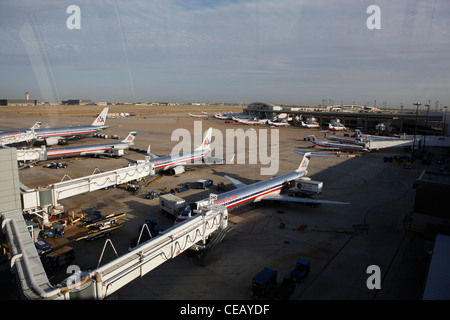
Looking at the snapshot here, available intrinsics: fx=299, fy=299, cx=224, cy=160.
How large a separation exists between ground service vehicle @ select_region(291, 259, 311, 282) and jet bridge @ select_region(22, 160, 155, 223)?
20.3m

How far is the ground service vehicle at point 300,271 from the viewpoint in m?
20.1

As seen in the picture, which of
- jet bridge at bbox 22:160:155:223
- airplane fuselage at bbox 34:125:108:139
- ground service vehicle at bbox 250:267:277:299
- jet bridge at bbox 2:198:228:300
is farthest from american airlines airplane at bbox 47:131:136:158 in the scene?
ground service vehicle at bbox 250:267:277:299

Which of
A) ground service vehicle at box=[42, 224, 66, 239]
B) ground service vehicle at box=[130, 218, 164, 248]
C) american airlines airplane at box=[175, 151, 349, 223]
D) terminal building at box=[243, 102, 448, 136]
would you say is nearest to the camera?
ground service vehicle at box=[130, 218, 164, 248]

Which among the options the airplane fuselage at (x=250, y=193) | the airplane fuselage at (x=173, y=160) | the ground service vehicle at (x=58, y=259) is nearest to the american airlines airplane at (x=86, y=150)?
the airplane fuselage at (x=173, y=160)

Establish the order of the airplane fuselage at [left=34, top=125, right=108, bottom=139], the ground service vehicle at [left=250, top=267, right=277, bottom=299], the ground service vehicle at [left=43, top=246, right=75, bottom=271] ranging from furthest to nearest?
1. the airplane fuselage at [left=34, top=125, right=108, bottom=139]
2. the ground service vehicle at [left=43, top=246, right=75, bottom=271]
3. the ground service vehicle at [left=250, top=267, right=277, bottom=299]

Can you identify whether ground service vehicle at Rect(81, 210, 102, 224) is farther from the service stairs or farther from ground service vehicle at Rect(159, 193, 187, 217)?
the service stairs

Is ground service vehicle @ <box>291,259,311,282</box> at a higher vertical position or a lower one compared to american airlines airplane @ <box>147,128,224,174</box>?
lower

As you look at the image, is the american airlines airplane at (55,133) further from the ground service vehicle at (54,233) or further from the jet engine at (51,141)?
the ground service vehicle at (54,233)

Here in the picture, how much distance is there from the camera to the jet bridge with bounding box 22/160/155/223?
2440cm

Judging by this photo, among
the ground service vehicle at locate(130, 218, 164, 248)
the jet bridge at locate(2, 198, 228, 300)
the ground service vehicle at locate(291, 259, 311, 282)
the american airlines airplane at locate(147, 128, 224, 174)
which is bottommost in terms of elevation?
the ground service vehicle at locate(291, 259, 311, 282)

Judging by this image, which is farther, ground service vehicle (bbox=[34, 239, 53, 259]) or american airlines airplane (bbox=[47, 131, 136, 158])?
american airlines airplane (bbox=[47, 131, 136, 158])

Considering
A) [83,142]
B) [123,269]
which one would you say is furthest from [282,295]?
A: [83,142]

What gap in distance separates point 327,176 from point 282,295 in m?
34.9

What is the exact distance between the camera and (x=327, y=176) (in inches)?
1969
